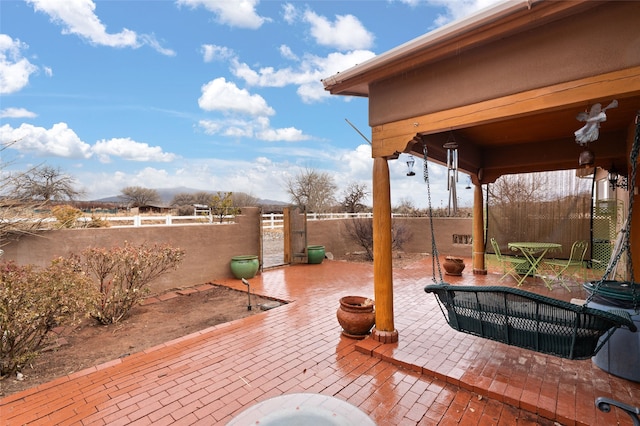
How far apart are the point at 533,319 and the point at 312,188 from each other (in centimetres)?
2478

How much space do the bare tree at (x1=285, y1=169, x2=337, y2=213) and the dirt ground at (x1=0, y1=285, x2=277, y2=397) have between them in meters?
20.6

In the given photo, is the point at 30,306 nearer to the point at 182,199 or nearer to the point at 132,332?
the point at 132,332

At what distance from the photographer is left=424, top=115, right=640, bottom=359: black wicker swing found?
2193 millimetres

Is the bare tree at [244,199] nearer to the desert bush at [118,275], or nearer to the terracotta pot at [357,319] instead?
the desert bush at [118,275]

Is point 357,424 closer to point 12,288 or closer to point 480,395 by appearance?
point 480,395

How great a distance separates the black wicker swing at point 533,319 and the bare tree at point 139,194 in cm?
3522

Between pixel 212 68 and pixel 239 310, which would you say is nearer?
pixel 239 310

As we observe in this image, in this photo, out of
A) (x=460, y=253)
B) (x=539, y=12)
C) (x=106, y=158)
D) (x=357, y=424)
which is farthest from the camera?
(x=106, y=158)

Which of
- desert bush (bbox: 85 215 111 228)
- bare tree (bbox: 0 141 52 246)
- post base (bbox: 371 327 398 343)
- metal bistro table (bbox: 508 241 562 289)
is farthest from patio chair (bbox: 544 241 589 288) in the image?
bare tree (bbox: 0 141 52 246)

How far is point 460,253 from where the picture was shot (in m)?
10.4

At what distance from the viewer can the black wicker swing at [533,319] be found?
2.19 meters

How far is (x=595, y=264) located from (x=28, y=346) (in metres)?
9.22

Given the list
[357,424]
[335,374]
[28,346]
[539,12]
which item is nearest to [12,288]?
[28,346]

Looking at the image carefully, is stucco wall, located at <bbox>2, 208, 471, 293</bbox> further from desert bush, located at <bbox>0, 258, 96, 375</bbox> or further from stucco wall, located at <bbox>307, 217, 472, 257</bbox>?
desert bush, located at <bbox>0, 258, 96, 375</bbox>
